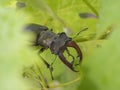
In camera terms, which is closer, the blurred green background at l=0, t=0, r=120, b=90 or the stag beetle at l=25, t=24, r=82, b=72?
the blurred green background at l=0, t=0, r=120, b=90

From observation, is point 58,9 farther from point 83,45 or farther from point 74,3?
point 83,45

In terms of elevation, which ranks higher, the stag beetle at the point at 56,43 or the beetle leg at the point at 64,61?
the stag beetle at the point at 56,43

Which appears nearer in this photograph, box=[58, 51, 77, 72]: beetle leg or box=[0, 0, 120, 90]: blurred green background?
box=[0, 0, 120, 90]: blurred green background

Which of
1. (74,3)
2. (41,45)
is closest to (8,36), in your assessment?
(41,45)

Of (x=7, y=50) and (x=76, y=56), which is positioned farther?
(x=76, y=56)

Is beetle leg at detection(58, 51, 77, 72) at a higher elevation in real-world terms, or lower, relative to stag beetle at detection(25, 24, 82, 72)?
lower

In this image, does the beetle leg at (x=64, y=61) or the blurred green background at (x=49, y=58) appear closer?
the blurred green background at (x=49, y=58)

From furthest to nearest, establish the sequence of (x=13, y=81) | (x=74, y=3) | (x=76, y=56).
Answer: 1. (x=74, y=3)
2. (x=76, y=56)
3. (x=13, y=81)

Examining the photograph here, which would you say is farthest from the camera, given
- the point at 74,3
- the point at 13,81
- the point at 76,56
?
the point at 74,3

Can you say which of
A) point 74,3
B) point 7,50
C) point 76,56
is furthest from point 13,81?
point 74,3
